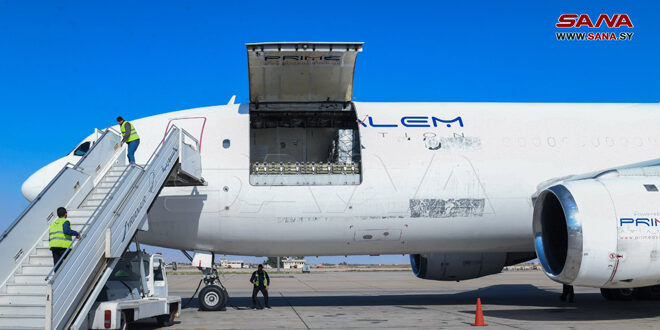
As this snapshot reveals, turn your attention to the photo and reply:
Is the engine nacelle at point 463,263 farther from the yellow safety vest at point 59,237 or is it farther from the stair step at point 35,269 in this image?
the stair step at point 35,269

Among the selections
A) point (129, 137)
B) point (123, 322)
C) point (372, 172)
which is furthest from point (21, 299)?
point (372, 172)

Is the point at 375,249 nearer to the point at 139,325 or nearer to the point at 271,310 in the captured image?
the point at 271,310

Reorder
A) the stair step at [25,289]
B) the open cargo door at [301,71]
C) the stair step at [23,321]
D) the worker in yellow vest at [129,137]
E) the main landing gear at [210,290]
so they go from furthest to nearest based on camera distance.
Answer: the main landing gear at [210,290] < the worker in yellow vest at [129,137] < the open cargo door at [301,71] < the stair step at [25,289] < the stair step at [23,321]

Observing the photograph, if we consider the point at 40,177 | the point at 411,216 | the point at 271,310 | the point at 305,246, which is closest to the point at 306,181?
the point at 305,246

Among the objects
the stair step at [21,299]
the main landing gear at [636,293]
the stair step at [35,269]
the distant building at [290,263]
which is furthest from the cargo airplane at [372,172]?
the distant building at [290,263]

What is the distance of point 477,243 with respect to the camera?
43.1 ft

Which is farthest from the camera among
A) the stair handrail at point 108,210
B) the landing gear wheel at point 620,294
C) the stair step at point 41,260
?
the landing gear wheel at point 620,294

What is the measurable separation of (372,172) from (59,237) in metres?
6.27

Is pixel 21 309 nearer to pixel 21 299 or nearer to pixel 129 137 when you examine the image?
pixel 21 299

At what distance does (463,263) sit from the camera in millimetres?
14781

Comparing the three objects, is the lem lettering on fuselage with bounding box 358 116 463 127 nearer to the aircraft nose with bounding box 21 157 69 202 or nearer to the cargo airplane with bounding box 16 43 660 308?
the cargo airplane with bounding box 16 43 660 308

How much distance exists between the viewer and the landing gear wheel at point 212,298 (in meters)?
13.2

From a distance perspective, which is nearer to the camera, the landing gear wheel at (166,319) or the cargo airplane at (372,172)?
the landing gear wheel at (166,319)

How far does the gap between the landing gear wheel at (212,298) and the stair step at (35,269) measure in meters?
4.34
